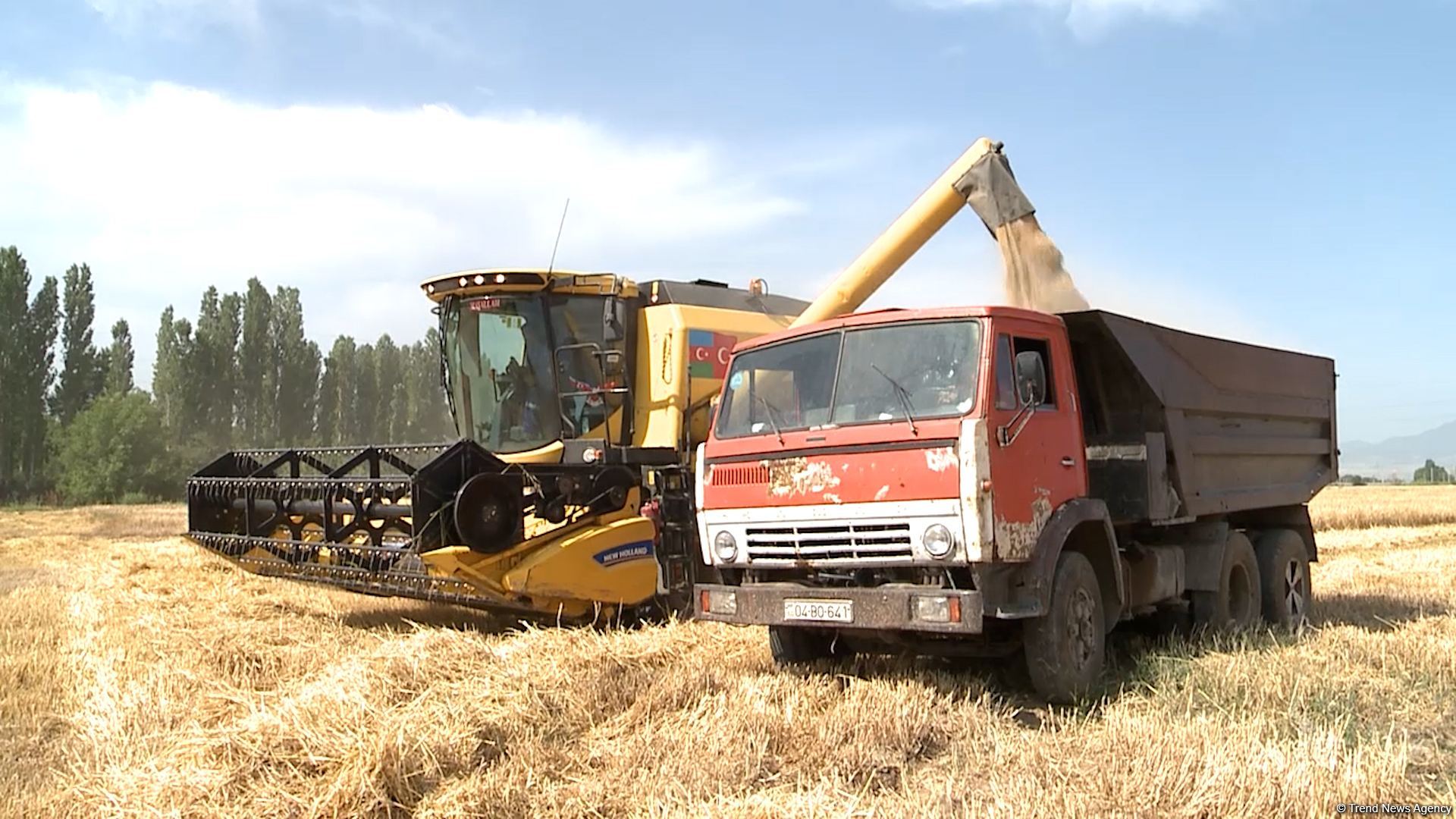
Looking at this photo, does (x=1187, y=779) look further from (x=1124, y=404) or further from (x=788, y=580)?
(x=1124, y=404)

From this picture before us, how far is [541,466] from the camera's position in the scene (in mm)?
9258

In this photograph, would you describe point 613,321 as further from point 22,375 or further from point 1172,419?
point 22,375

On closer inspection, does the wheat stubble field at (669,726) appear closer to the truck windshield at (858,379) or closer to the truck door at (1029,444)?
the truck door at (1029,444)

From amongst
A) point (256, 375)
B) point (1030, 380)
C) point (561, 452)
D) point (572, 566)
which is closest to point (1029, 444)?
point (1030, 380)

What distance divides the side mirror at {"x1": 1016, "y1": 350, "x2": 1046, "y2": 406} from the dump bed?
3.12 ft

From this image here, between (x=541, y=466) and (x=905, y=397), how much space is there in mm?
4023

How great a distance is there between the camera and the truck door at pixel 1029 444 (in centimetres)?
582

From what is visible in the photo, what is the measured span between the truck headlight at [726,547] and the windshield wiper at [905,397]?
4.21 feet

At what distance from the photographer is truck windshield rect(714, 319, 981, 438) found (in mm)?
6090

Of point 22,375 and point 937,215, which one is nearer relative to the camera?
point 937,215

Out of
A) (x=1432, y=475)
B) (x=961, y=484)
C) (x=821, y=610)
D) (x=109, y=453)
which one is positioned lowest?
(x=1432, y=475)

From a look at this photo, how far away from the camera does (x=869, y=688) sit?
6.01 m

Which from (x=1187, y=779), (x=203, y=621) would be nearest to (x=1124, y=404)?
(x=1187, y=779)

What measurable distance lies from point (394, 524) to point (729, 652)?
2800 mm
